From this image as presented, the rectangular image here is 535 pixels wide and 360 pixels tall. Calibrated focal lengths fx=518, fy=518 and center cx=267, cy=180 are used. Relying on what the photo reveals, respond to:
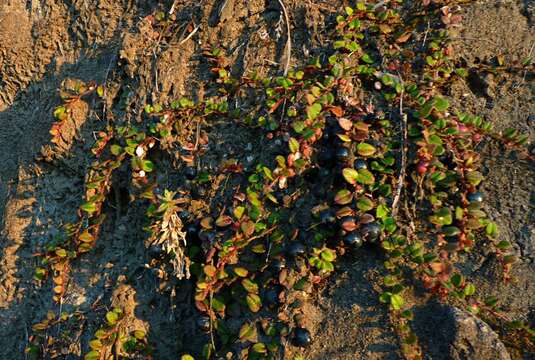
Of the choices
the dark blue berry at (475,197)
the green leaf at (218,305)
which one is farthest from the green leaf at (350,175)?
the green leaf at (218,305)

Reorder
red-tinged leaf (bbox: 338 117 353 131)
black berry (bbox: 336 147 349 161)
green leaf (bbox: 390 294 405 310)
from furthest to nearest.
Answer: red-tinged leaf (bbox: 338 117 353 131) < black berry (bbox: 336 147 349 161) < green leaf (bbox: 390 294 405 310)


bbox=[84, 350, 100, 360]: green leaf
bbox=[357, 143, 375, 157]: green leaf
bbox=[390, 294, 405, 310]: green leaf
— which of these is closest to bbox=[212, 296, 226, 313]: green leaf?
bbox=[84, 350, 100, 360]: green leaf

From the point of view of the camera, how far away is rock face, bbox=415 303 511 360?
254cm

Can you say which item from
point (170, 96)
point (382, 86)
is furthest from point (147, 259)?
point (382, 86)

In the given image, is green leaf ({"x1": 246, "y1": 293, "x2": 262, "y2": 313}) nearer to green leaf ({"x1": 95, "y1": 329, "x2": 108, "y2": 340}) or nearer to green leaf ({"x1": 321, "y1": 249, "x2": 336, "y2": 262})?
green leaf ({"x1": 321, "y1": 249, "x2": 336, "y2": 262})

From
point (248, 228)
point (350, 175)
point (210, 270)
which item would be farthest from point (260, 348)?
point (350, 175)

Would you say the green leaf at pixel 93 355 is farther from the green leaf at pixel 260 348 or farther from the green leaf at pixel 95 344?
the green leaf at pixel 260 348

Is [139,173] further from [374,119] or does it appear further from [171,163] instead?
[374,119]

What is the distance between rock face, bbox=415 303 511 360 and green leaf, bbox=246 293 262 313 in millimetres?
839

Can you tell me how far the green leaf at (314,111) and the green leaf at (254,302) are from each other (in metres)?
1.15

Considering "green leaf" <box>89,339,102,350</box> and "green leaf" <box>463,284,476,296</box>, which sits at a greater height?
"green leaf" <box>463,284,476,296</box>

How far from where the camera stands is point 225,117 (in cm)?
353

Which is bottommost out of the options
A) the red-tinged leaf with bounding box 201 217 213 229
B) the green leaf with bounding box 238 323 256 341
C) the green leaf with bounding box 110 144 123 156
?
the green leaf with bounding box 238 323 256 341

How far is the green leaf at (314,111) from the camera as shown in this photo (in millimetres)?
3217
